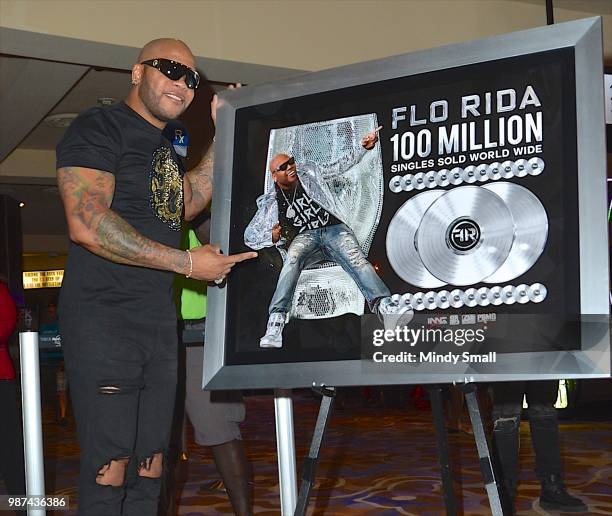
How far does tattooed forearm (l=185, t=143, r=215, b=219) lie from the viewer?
226 cm

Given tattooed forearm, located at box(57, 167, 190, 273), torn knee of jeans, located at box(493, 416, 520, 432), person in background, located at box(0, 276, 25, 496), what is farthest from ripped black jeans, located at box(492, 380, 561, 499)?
person in background, located at box(0, 276, 25, 496)

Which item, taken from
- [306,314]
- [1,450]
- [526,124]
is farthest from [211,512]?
[526,124]

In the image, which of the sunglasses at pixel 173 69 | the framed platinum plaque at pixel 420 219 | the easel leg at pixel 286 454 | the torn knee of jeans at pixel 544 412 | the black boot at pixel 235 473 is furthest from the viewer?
the torn knee of jeans at pixel 544 412

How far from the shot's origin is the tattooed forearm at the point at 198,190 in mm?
2258

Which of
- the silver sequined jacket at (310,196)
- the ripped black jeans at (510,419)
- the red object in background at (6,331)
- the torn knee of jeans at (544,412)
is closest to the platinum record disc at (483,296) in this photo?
the silver sequined jacket at (310,196)

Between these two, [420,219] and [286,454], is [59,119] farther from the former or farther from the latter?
[420,219]

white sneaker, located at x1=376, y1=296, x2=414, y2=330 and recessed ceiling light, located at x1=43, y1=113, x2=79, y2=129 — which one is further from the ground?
recessed ceiling light, located at x1=43, y1=113, x2=79, y2=129

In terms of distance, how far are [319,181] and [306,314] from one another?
0.31 m

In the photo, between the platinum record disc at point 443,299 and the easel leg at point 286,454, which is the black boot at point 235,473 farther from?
the platinum record disc at point 443,299

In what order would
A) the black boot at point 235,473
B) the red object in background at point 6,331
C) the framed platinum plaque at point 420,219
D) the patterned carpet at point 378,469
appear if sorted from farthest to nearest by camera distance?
the patterned carpet at point 378,469 < the red object in background at point 6,331 < the black boot at point 235,473 < the framed platinum plaque at point 420,219

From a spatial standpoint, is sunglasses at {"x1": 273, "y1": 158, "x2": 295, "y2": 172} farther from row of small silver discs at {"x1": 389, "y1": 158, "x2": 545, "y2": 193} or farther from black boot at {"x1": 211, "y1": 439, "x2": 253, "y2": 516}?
black boot at {"x1": 211, "y1": 439, "x2": 253, "y2": 516}

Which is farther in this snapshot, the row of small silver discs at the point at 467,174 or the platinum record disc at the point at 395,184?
the platinum record disc at the point at 395,184

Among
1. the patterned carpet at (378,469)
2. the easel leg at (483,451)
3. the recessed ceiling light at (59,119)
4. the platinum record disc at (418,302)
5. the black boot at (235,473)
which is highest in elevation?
the recessed ceiling light at (59,119)

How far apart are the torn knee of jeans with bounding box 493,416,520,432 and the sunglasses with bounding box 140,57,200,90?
149 centimetres
